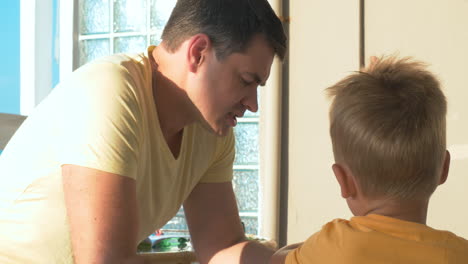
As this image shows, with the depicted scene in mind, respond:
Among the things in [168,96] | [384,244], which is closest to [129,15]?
[168,96]

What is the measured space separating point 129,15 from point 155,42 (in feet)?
0.62

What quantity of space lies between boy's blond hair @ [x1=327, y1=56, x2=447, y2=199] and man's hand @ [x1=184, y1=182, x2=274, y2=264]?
0.58 m

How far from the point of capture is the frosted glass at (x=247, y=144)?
9.71 feet

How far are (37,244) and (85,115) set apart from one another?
313 millimetres

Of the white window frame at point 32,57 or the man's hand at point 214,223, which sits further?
the white window frame at point 32,57

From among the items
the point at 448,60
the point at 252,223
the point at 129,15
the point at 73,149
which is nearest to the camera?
the point at 73,149

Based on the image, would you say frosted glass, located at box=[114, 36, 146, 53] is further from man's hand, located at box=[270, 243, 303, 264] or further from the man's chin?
man's hand, located at box=[270, 243, 303, 264]

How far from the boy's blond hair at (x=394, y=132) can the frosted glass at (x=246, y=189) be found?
5.75 ft

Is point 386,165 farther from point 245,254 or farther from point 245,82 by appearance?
point 245,254

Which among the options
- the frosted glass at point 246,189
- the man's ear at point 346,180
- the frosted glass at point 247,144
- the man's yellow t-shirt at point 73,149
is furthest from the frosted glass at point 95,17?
the man's ear at point 346,180

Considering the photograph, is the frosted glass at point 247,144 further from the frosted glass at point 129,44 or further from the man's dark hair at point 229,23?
the man's dark hair at point 229,23

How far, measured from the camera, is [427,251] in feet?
3.44

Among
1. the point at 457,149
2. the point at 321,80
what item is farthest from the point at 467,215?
the point at 321,80

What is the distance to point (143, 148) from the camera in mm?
1374
